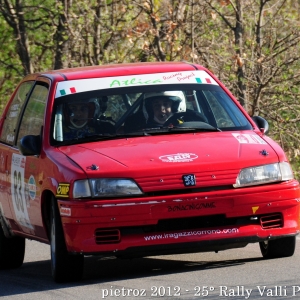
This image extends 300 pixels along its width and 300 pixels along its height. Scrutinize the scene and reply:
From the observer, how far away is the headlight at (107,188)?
6.79m

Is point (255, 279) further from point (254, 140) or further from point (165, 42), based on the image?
point (165, 42)

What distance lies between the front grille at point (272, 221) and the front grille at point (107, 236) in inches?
41.6

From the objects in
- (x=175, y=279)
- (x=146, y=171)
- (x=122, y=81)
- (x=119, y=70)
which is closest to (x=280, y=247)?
(x=175, y=279)

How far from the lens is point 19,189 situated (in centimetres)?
823

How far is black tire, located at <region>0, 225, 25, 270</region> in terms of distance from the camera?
8.91 metres

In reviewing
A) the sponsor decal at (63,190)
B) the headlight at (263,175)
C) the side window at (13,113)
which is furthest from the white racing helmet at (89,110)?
the headlight at (263,175)

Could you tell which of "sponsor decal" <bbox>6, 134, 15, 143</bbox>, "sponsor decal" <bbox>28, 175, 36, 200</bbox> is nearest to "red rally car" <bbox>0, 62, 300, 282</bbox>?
"sponsor decal" <bbox>28, 175, 36, 200</bbox>

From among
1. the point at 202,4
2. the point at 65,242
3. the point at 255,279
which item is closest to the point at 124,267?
the point at 65,242

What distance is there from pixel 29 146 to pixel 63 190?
0.87m

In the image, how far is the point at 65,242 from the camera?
700 centimetres

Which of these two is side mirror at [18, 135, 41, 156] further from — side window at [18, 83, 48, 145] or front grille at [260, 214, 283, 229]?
front grille at [260, 214, 283, 229]

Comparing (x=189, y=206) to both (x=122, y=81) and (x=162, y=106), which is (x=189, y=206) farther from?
(x=122, y=81)

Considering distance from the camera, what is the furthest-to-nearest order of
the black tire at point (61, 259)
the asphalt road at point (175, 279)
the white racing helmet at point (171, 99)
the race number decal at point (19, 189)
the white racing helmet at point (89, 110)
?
the race number decal at point (19, 189), the white racing helmet at point (171, 99), the white racing helmet at point (89, 110), the black tire at point (61, 259), the asphalt road at point (175, 279)

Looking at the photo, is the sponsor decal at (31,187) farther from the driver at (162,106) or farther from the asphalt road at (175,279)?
the driver at (162,106)
